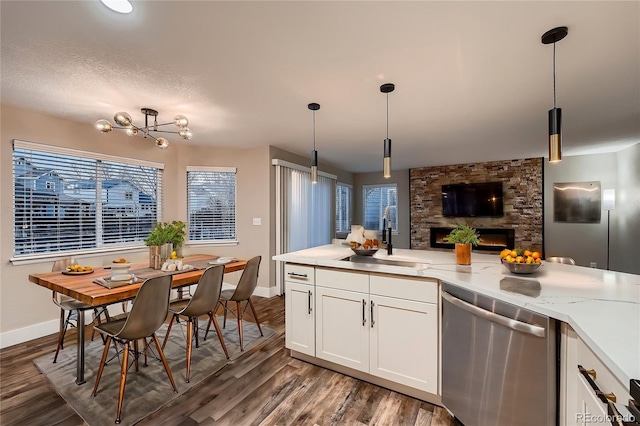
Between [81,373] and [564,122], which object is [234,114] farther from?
[564,122]

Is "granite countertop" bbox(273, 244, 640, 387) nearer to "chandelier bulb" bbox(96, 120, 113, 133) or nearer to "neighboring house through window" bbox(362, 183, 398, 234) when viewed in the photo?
"chandelier bulb" bbox(96, 120, 113, 133)

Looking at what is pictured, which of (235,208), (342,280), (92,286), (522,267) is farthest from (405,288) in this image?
(235,208)

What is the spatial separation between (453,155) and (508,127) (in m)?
A: 1.82

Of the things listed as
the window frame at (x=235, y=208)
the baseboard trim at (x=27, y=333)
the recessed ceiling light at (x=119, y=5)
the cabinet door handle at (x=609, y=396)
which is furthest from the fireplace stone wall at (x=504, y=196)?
the baseboard trim at (x=27, y=333)

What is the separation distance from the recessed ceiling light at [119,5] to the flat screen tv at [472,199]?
6432mm

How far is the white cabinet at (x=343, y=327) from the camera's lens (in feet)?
7.29

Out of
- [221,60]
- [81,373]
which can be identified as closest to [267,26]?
[221,60]

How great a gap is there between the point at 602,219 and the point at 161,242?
7319mm

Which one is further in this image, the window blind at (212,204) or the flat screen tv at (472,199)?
the flat screen tv at (472,199)

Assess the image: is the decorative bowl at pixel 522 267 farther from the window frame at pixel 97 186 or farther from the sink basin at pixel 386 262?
the window frame at pixel 97 186

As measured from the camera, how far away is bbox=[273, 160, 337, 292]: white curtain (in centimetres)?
473

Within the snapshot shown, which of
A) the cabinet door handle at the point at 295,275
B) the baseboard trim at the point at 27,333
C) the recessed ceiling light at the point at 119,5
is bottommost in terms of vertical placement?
the baseboard trim at the point at 27,333

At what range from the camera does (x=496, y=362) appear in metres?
1.52

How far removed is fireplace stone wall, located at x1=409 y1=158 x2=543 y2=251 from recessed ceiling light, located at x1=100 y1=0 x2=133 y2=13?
21.1 feet
